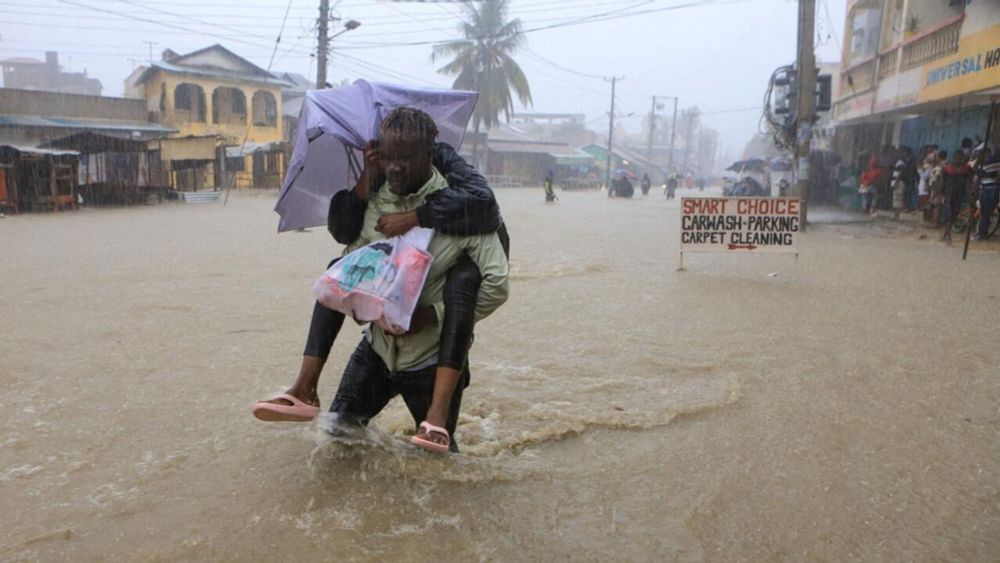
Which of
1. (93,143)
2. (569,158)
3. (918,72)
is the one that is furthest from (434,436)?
(569,158)

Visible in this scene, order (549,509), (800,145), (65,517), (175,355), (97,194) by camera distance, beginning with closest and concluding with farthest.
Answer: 1. (65,517)
2. (549,509)
3. (175,355)
4. (800,145)
5. (97,194)

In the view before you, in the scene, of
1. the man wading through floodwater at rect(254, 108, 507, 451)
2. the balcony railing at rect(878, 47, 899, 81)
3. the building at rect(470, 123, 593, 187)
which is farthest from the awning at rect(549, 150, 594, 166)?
the man wading through floodwater at rect(254, 108, 507, 451)

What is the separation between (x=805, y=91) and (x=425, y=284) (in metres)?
13.8

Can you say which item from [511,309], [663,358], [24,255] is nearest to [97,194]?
[24,255]

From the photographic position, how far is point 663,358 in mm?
4984

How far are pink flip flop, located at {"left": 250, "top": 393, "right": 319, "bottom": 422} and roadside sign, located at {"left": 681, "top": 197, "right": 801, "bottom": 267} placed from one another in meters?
6.77

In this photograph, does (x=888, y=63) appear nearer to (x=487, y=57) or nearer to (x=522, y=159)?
(x=487, y=57)

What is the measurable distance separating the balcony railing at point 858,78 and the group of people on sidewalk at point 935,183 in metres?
1.82

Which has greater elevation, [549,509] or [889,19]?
[889,19]

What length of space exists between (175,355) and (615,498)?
3287mm

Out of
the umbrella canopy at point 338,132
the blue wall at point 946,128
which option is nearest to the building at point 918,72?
the blue wall at point 946,128

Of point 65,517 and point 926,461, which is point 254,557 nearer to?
point 65,517

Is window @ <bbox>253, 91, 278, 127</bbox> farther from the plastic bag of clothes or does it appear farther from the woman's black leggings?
the woman's black leggings

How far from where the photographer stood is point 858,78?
2053 centimetres
